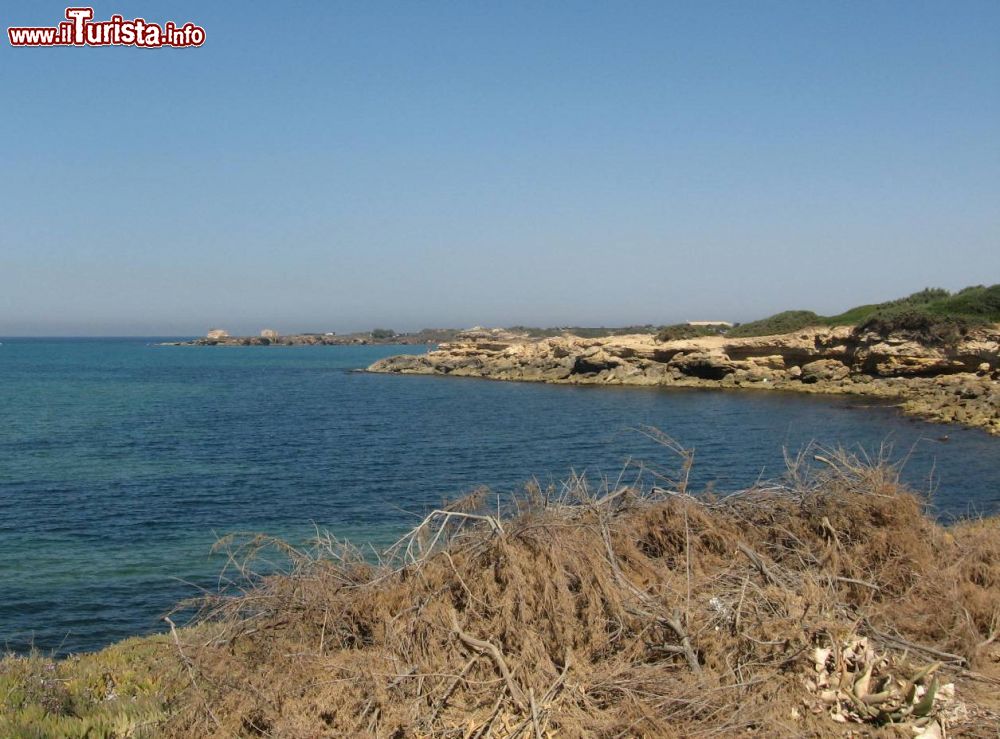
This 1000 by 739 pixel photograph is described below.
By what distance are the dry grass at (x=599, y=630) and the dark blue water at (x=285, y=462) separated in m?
2.14

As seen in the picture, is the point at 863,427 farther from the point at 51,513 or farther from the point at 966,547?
the point at 51,513

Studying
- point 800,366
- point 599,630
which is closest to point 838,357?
point 800,366

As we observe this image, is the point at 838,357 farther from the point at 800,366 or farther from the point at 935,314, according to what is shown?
the point at 935,314

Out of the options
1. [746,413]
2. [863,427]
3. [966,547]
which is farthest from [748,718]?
[746,413]

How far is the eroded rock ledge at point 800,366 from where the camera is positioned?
4575 centimetres

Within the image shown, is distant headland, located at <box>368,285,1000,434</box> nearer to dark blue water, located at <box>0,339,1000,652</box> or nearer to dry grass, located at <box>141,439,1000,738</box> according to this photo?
dark blue water, located at <box>0,339,1000,652</box>

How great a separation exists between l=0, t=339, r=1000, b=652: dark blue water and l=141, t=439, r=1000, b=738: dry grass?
214 cm

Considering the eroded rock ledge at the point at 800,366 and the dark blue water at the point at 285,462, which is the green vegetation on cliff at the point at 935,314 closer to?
the eroded rock ledge at the point at 800,366

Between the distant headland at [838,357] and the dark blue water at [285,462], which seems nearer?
the dark blue water at [285,462]

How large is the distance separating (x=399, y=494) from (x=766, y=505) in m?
16.9

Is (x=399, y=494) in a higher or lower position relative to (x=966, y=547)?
lower

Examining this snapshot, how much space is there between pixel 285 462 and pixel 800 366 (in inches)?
1735

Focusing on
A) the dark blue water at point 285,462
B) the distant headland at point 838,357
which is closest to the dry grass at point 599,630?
the dark blue water at point 285,462

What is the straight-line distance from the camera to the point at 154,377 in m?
85.2
